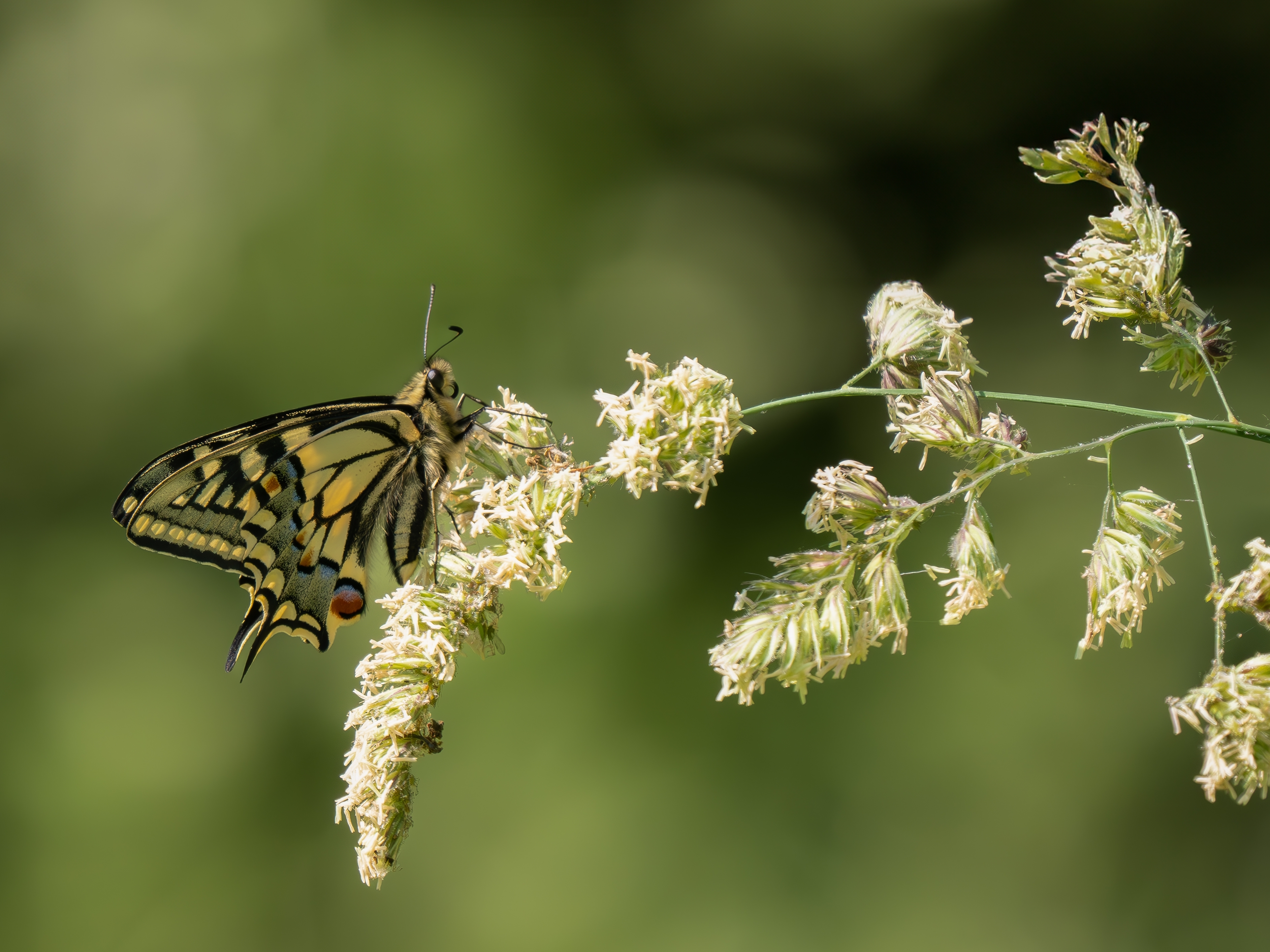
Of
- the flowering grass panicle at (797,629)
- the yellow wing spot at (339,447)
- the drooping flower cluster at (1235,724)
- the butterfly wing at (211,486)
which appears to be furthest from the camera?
the yellow wing spot at (339,447)

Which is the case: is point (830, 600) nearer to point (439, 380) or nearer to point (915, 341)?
point (915, 341)

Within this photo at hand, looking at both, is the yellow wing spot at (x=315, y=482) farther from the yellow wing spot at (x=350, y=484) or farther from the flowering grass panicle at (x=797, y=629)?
the flowering grass panicle at (x=797, y=629)

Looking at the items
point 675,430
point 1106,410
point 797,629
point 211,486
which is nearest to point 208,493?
point 211,486

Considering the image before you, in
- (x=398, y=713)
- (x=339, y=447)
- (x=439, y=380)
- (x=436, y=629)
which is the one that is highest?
(x=439, y=380)

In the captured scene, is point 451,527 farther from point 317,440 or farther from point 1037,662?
point 1037,662

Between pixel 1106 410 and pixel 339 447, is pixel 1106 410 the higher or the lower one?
the lower one

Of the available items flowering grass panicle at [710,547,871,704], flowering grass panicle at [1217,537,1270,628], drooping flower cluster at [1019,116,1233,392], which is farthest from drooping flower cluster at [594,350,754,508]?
flowering grass panicle at [1217,537,1270,628]

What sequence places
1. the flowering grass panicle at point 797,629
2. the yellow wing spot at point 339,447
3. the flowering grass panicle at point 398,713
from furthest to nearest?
the yellow wing spot at point 339,447 → the flowering grass panicle at point 398,713 → the flowering grass panicle at point 797,629

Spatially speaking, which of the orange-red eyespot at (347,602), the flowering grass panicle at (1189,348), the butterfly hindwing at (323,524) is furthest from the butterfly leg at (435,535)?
the flowering grass panicle at (1189,348)

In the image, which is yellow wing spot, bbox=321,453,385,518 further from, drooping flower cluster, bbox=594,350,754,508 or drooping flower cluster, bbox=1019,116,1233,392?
drooping flower cluster, bbox=1019,116,1233,392
